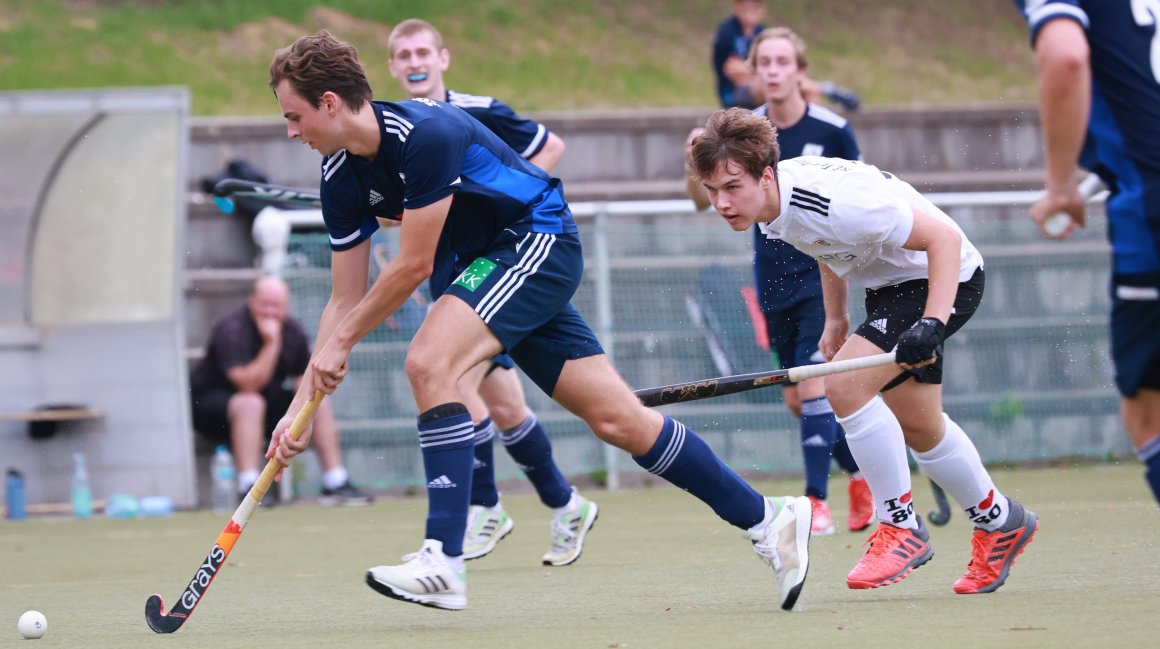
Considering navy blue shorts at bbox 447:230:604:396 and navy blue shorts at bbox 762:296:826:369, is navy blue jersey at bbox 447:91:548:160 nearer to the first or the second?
navy blue shorts at bbox 762:296:826:369

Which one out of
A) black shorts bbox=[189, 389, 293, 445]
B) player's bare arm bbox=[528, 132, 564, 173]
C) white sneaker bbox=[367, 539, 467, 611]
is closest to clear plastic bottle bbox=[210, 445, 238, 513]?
black shorts bbox=[189, 389, 293, 445]

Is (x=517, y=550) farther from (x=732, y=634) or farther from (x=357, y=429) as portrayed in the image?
(x=357, y=429)

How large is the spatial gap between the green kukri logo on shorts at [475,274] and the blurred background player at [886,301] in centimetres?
57

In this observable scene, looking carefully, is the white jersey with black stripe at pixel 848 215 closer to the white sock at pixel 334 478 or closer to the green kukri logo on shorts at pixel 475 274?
the green kukri logo on shorts at pixel 475 274

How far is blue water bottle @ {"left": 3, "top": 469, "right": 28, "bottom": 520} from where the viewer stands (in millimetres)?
9258

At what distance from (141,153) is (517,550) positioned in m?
4.45

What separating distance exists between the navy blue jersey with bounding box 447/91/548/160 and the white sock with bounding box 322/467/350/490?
357 cm

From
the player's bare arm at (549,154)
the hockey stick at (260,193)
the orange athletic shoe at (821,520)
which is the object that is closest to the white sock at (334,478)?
the hockey stick at (260,193)

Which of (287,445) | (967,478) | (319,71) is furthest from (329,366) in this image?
(967,478)

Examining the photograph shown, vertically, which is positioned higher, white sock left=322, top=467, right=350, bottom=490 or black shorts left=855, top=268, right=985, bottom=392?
black shorts left=855, top=268, right=985, bottom=392

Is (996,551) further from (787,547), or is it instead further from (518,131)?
(518,131)

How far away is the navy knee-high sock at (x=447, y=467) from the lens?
13.0ft

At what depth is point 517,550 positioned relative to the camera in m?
6.43

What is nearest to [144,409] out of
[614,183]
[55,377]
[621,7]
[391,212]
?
[55,377]
